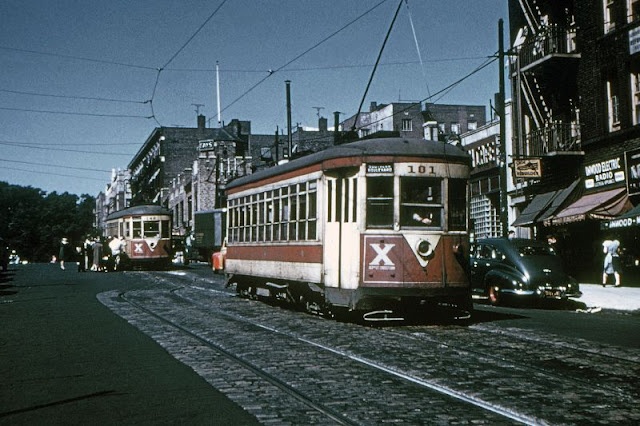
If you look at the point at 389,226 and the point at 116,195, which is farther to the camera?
the point at 116,195

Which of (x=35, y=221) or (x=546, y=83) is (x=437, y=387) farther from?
(x=35, y=221)

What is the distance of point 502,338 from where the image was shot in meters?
11.5

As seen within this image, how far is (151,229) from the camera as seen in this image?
3928 cm

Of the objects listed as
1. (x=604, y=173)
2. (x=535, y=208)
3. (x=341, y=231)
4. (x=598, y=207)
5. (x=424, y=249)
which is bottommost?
(x=424, y=249)

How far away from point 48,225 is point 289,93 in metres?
74.0

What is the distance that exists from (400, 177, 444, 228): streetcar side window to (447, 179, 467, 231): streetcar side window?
0.63 ft

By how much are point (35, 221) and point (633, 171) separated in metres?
95.8

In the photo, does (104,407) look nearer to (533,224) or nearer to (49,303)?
(49,303)

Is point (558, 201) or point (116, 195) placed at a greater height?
point (116, 195)

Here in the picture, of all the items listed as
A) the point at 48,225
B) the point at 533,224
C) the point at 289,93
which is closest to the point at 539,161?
the point at 533,224

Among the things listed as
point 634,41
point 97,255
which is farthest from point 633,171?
point 97,255

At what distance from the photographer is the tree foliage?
345 ft

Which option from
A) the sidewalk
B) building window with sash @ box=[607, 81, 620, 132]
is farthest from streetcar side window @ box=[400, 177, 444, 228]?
building window with sash @ box=[607, 81, 620, 132]

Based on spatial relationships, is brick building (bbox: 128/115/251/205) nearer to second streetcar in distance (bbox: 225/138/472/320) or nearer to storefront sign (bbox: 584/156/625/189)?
storefront sign (bbox: 584/156/625/189)
